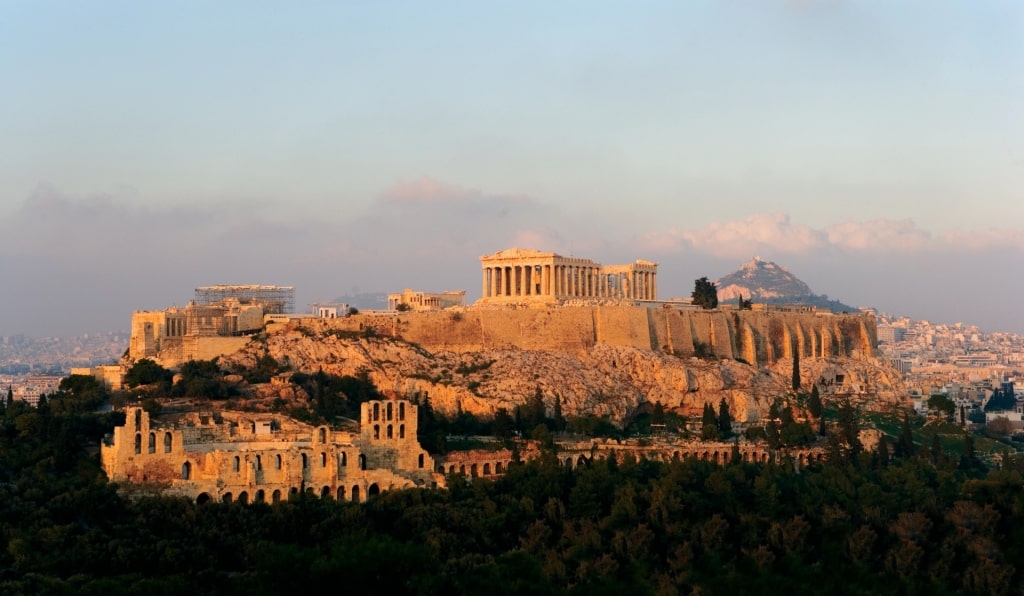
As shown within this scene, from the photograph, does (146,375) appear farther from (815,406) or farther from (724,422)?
(815,406)

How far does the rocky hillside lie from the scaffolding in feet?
27.7

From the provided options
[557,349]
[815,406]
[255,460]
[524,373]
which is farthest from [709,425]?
[255,460]

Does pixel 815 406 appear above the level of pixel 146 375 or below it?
below

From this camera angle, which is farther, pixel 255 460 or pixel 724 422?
pixel 724 422

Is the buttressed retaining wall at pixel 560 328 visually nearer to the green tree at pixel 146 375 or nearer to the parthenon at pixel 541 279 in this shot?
the parthenon at pixel 541 279

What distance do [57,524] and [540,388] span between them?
26659 millimetres

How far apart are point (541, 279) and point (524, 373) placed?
1151cm

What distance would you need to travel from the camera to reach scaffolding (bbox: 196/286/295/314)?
84.1 metres

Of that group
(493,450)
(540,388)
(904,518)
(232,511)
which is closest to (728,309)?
(540,388)

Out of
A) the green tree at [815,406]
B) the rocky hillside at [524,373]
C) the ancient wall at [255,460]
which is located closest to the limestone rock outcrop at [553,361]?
the rocky hillside at [524,373]

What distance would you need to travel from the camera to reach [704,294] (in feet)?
287

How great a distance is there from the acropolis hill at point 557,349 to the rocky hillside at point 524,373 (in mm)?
75

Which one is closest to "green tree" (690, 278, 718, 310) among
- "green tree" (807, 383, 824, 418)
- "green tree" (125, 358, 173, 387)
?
"green tree" (807, 383, 824, 418)

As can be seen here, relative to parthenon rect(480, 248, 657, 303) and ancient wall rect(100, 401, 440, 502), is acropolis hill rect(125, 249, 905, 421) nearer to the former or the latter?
parthenon rect(480, 248, 657, 303)
